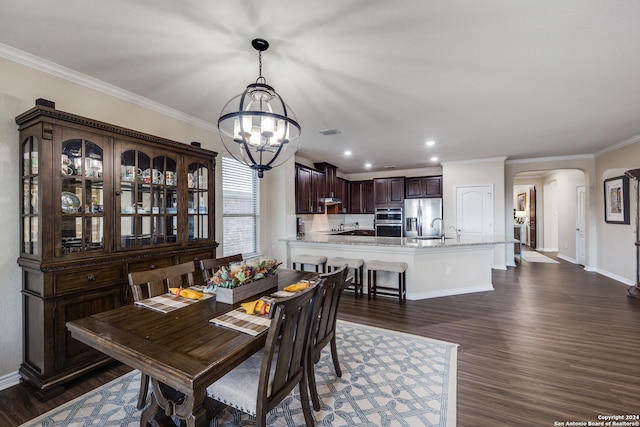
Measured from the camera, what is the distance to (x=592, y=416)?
73.0 inches

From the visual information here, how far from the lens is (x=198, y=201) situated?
335cm

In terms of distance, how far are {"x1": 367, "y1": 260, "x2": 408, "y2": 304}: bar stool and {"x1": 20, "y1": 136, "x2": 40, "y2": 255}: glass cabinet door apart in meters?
3.71

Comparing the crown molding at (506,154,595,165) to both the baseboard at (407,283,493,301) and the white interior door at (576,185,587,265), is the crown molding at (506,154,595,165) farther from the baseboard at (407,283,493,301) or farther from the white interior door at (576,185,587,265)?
the baseboard at (407,283,493,301)

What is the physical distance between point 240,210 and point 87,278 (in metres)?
2.43

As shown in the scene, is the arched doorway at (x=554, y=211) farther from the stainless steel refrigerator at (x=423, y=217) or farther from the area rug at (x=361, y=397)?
the area rug at (x=361, y=397)

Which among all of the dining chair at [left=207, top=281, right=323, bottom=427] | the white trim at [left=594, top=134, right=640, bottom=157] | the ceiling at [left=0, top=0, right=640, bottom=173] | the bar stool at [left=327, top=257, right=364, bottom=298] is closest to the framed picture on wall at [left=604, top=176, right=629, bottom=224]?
the white trim at [left=594, top=134, right=640, bottom=157]

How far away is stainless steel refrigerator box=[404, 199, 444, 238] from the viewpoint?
725cm

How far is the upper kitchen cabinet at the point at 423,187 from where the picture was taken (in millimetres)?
7363

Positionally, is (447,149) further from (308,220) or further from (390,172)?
(308,220)

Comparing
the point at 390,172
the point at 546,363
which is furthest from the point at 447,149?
the point at 546,363

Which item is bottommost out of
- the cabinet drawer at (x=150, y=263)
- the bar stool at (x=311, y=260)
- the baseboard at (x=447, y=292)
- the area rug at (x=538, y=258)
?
the area rug at (x=538, y=258)

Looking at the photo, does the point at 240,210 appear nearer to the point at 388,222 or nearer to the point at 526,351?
the point at 526,351

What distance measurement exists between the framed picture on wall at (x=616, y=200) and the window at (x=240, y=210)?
6.55 m

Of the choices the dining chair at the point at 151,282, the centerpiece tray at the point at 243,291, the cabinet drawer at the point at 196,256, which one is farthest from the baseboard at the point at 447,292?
the dining chair at the point at 151,282
